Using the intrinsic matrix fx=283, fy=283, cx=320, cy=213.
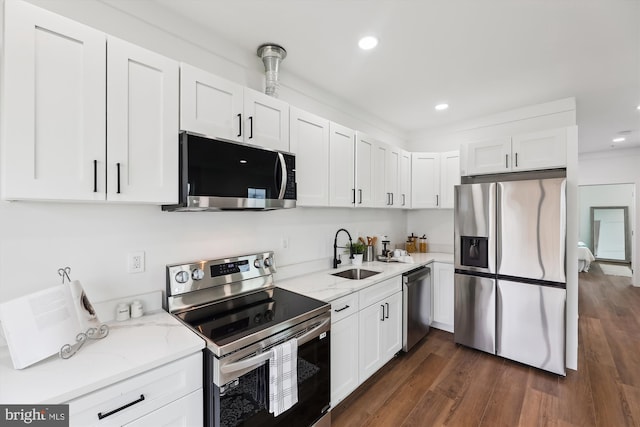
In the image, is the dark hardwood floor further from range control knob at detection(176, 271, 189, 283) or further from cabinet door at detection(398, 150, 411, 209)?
cabinet door at detection(398, 150, 411, 209)

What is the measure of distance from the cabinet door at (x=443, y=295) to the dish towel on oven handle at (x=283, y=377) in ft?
7.98

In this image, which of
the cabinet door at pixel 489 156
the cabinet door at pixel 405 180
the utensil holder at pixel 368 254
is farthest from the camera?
the cabinet door at pixel 405 180

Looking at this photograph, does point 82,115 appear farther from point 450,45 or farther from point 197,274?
point 450,45

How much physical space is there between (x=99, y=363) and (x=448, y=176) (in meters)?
3.84

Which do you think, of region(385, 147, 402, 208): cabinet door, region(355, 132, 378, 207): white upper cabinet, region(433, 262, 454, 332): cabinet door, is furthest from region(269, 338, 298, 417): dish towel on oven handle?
region(433, 262, 454, 332): cabinet door

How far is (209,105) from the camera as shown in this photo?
1686 mm

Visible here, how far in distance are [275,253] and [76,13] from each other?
1915 millimetres

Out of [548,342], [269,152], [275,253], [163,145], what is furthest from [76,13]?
[548,342]

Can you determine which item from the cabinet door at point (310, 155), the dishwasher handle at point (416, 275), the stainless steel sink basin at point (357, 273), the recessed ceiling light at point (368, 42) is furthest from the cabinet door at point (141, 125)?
the dishwasher handle at point (416, 275)

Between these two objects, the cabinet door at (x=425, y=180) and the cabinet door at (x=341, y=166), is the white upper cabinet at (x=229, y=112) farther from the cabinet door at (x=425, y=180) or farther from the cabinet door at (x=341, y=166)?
the cabinet door at (x=425, y=180)

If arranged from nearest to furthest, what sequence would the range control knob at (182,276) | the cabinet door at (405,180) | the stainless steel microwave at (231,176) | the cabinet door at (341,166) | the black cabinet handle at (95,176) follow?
the black cabinet handle at (95,176) → the stainless steel microwave at (231,176) → the range control knob at (182,276) → the cabinet door at (341,166) → the cabinet door at (405,180)

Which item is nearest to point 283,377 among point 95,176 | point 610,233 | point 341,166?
point 95,176

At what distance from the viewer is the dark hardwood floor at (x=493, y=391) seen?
6.75 ft

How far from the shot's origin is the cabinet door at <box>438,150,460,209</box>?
3715mm
